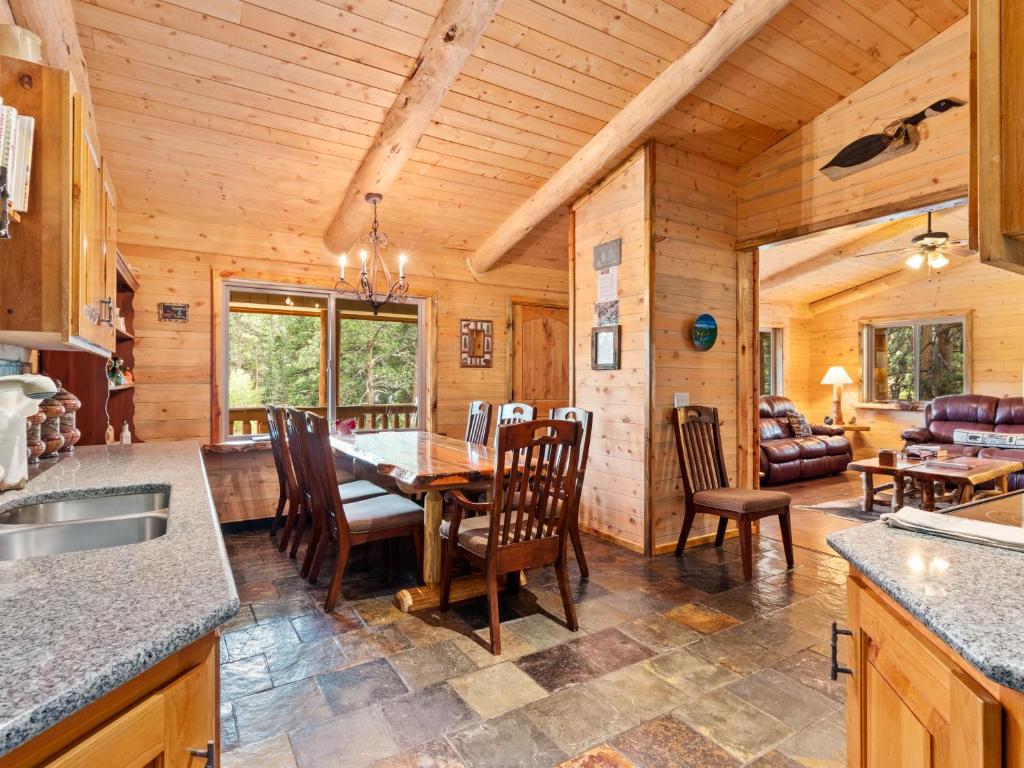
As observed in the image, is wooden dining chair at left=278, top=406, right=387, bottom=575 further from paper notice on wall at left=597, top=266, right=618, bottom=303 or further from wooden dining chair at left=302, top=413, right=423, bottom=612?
paper notice on wall at left=597, top=266, right=618, bottom=303

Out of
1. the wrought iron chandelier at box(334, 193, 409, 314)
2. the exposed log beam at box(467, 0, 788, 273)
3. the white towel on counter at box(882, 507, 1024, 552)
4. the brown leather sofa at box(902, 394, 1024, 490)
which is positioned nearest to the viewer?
the white towel on counter at box(882, 507, 1024, 552)

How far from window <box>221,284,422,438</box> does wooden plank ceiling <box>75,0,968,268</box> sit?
703 millimetres

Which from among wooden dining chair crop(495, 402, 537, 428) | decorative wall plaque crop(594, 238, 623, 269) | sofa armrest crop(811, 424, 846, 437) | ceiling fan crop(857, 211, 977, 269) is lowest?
sofa armrest crop(811, 424, 846, 437)

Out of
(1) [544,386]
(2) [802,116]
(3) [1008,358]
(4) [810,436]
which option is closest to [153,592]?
(2) [802,116]

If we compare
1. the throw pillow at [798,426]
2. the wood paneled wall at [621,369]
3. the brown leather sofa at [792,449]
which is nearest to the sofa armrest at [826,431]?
the brown leather sofa at [792,449]

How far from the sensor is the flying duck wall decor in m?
3.24

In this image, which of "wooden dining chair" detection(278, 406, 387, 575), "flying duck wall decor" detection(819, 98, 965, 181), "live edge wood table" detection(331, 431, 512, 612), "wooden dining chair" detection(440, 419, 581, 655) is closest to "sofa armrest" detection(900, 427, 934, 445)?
"flying duck wall decor" detection(819, 98, 965, 181)

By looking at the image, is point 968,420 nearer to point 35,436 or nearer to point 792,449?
point 792,449

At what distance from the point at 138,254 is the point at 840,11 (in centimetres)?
468

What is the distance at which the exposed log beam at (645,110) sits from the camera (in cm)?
287

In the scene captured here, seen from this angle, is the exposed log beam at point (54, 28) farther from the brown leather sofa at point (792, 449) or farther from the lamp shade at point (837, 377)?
the lamp shade at point (837, 377)

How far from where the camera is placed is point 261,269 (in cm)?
442

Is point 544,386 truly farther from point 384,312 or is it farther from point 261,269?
point 261,269

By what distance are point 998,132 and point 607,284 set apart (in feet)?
10.7
